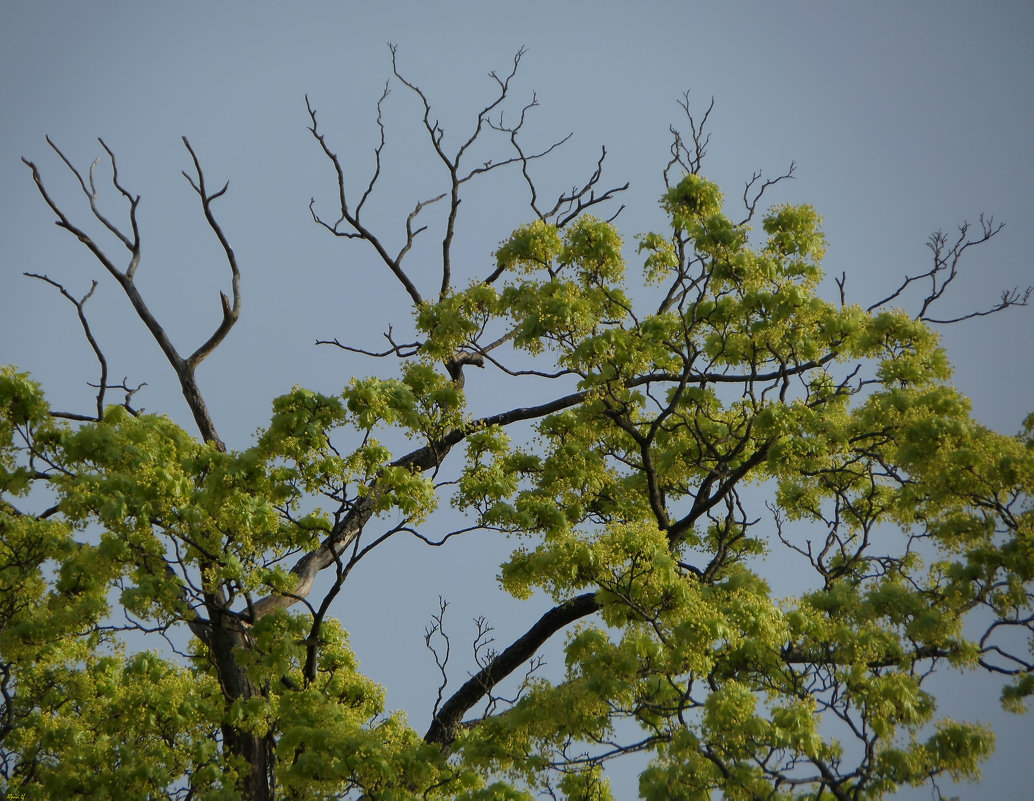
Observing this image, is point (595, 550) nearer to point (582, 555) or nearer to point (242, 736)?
point (582, 555)

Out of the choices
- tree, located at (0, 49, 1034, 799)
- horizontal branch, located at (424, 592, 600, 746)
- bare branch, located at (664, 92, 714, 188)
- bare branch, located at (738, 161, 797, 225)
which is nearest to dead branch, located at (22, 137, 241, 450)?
tree, located at (0, 49, 1034, 799)

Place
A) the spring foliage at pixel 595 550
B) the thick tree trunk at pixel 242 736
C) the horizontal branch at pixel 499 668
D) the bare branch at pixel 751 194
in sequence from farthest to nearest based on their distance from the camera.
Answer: the bare branch at pixel 751 194, the horizontal branch at pixel 499 668, the thick tree trunk at pixel 242 736, the spring foliage at pixel 595 550

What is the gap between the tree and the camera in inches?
341

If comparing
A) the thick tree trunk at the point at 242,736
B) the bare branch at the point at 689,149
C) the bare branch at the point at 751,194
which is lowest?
the thick tree trunk at the point at 242,736

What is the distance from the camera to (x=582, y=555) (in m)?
9.22

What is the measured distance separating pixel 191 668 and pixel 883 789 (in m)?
9.14

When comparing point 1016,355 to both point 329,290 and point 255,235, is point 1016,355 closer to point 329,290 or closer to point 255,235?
point 329,290

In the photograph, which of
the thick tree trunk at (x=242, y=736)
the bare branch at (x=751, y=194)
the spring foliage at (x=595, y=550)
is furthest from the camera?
the bare branch at (x=751, y=194)

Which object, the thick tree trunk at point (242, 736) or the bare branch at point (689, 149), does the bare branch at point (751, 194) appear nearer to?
the bare branch at point (689, 149)

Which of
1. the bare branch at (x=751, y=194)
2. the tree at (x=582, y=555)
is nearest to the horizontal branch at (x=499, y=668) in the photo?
the tree at (x=582, y=555)

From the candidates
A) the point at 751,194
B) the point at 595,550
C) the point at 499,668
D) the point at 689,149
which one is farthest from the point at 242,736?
the point at 751,194

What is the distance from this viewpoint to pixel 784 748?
8.03 metres

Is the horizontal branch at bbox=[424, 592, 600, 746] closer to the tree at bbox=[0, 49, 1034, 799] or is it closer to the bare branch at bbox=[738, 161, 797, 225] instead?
the tree at bbox=[0, 49, 1034, 799]

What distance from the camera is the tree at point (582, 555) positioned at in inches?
341
